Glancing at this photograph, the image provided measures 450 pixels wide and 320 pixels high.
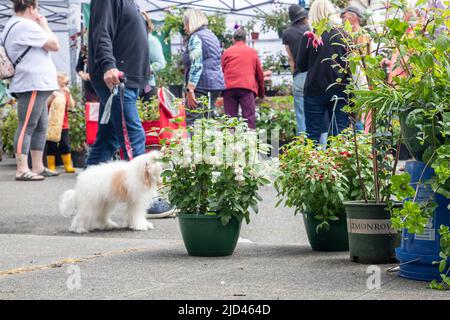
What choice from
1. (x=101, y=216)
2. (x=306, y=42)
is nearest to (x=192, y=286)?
(x=101, y=216)

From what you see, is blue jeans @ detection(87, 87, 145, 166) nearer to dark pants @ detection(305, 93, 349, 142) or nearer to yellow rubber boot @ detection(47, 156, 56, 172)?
dark pants @ detection(305, 93, 349, 142)

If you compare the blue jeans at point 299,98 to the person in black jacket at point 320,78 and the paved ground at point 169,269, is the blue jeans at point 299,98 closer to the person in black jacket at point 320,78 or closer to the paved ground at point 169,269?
the person in black jacket at point 320,78

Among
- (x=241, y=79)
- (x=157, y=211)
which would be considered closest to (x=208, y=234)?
(x=157, y=211)

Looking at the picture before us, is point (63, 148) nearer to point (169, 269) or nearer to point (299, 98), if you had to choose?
point (299, 98)

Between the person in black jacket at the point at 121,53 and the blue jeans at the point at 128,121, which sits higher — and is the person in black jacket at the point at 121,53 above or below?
above

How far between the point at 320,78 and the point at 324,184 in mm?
3519

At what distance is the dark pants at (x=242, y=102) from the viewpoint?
41.1 ft

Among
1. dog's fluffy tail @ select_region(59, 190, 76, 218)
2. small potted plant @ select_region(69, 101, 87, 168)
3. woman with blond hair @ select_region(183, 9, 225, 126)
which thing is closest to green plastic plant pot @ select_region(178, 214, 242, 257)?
dog's fluffy tail @ select_region(59, 190, 76, 218)

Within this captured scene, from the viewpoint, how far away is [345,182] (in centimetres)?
534

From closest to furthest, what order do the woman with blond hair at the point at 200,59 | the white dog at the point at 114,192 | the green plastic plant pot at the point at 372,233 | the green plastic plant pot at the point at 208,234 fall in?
1. the green plastic plant pot at the point at 372,233
2. the green plastic plant pot at the point at 208,234
3. the white dog at the point at 114,192
4. the woman with blond hair at the point at 200,59

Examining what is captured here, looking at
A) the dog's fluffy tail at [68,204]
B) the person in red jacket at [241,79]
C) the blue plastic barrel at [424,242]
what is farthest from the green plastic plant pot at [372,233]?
the person in red jacket at [241,79]

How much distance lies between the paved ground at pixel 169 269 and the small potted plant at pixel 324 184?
0.16 meters

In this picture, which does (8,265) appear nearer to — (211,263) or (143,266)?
(143,266)

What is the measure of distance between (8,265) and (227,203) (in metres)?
1.35
